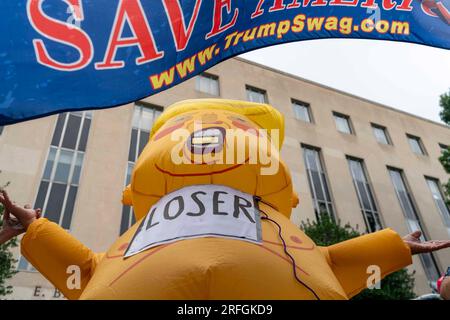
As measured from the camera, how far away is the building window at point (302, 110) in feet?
65.6

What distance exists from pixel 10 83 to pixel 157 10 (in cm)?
139

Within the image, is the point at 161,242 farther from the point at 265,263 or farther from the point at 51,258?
the point at 51,258

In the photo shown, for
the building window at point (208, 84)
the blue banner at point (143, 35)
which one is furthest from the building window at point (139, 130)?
the blue banner at point (143, 35)

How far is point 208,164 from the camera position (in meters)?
2.71

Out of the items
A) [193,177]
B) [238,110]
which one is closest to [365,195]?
[238,110]

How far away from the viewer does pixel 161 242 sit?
226 cm

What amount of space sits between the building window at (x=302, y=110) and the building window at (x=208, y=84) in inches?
196

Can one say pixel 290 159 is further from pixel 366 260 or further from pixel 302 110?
pixel 366 260

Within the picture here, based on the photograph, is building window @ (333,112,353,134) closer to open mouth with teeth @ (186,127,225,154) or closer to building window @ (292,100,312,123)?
building window @ (292,100,312,123)

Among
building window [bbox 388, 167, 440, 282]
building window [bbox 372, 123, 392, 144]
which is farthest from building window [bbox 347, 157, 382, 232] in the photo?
building window [bbox 372, 123, 392, 144]

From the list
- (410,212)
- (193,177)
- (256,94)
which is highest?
(256,94)

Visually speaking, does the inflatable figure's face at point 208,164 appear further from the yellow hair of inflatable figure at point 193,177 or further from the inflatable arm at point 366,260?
the inflatable arm at point 366,260

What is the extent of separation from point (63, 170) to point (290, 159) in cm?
1038
